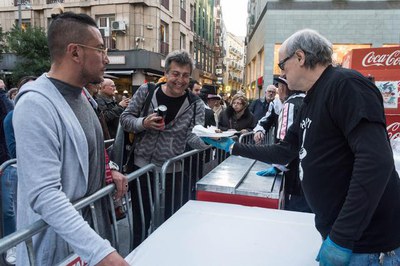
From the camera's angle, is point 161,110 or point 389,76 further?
point 389,76

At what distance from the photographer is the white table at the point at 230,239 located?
1.84 m

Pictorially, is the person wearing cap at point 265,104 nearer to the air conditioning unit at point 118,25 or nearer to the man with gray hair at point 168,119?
the man with gray hair at point 168,119

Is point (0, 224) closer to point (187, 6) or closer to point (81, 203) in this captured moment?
point (81, 203)

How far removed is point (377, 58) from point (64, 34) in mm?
6519

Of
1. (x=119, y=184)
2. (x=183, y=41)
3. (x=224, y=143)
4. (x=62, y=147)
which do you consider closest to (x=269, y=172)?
(x=224, y=143)

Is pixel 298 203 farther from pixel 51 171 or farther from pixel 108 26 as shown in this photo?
pixel 108 26

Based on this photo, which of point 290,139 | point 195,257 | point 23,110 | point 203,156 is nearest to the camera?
point 23,110

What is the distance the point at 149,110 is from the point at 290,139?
1503 mm

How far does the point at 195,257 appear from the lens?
6.08 feet

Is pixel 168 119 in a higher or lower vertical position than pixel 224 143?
higher

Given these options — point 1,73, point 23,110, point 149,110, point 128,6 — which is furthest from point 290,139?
point 1,73

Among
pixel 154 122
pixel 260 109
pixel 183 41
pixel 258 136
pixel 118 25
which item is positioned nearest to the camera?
pixel 154 122

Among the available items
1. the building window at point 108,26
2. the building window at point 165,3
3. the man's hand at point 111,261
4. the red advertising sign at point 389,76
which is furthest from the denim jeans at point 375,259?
the building window at point 165,3

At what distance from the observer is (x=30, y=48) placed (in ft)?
62.5
